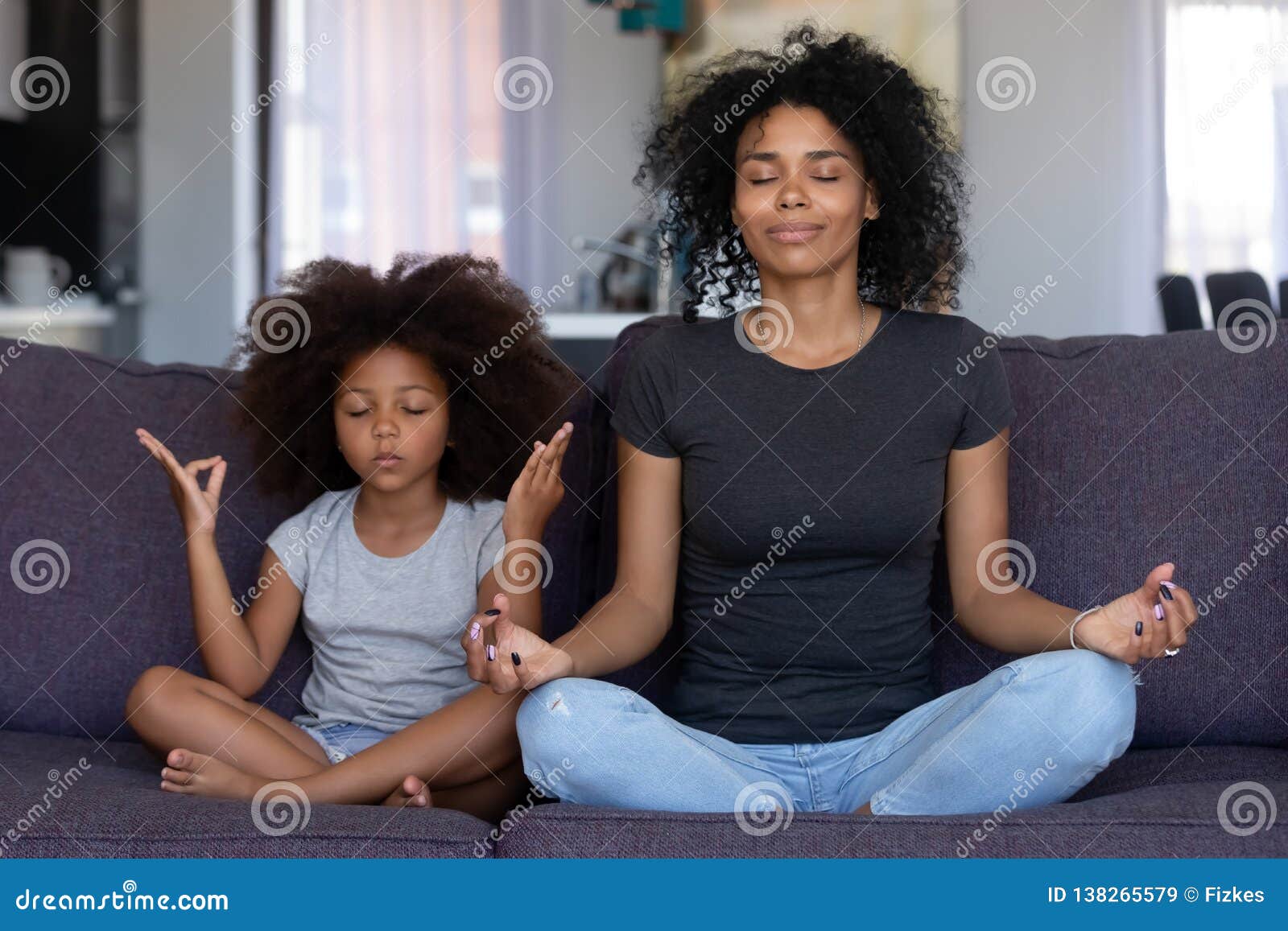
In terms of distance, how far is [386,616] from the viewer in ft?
5.59

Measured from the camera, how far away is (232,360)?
74.9 inches

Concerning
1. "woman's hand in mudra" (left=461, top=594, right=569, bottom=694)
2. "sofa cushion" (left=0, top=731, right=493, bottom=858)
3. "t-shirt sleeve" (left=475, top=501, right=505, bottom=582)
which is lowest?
"sofa cushion" (left=0, top=731, right=493, bottom=858)

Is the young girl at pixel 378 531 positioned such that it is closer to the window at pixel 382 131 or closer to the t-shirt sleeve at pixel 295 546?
the t-shirt sleeve at pixel 295 546

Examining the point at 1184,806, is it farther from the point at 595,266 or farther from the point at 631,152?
the point at 631,152

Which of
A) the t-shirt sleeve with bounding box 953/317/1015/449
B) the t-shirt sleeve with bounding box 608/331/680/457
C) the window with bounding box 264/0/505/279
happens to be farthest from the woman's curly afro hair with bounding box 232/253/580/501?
the window with bounding box 264/0/505/279

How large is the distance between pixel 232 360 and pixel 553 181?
13.8ft

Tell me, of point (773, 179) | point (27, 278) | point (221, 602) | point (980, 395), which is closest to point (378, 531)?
point (221, 602)

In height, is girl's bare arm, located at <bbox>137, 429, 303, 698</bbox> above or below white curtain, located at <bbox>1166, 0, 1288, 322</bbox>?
below

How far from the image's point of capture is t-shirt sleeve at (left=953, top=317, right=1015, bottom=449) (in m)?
1.58

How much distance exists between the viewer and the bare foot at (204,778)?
1.46 m

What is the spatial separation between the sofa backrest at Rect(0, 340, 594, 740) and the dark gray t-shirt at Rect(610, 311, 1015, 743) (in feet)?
0.86

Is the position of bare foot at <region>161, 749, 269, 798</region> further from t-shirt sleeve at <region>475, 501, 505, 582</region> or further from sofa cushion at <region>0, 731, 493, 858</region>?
t-shirt sleeve at <region>475, 501, 505, 582</region>

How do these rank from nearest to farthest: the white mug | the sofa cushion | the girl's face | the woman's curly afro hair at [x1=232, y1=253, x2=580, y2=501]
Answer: the sofa cushion, the girl's face, the woman's curly afro hair at [x1=232, y1=253, x2=580, y2=501], the white mug

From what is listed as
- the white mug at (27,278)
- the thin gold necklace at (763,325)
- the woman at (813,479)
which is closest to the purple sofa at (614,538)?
the woman at (813,479)
